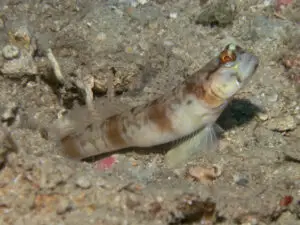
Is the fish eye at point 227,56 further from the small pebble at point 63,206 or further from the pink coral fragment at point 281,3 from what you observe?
the pink coral fragment at point 281,3

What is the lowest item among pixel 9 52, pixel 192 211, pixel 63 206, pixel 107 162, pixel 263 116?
pixel 107 162

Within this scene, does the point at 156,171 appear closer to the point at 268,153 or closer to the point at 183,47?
the point at 268,153

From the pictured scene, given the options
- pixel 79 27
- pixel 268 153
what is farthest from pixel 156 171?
pixel 79 27

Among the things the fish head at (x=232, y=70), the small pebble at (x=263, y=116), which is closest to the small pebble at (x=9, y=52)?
the fish head at (x=232, y=70)

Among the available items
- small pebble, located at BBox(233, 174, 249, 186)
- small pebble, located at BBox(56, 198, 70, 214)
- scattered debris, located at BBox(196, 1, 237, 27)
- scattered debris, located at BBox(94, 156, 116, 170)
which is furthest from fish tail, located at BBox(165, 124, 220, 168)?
scattered debris, located at BBox(196, 1, 237, 27)

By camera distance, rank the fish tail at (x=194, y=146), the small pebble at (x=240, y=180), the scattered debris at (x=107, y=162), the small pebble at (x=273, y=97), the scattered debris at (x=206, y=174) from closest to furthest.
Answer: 1. the small pebble at (x=240, y=180)
2. the scattered debris at (x=206, y=174)
3. the fish tail at (x=194, y=146)
4. the scattered debris at (x=107, y=162)
5. the small pebble at (x=273, y=97)

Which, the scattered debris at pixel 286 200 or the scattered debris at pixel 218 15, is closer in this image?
the scattered debris at pixel 286 200

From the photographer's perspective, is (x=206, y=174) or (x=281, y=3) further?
(x=281, y=3)

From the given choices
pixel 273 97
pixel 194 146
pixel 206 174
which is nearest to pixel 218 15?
pixel 273 97

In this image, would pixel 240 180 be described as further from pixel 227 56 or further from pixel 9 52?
pixel 9 52
